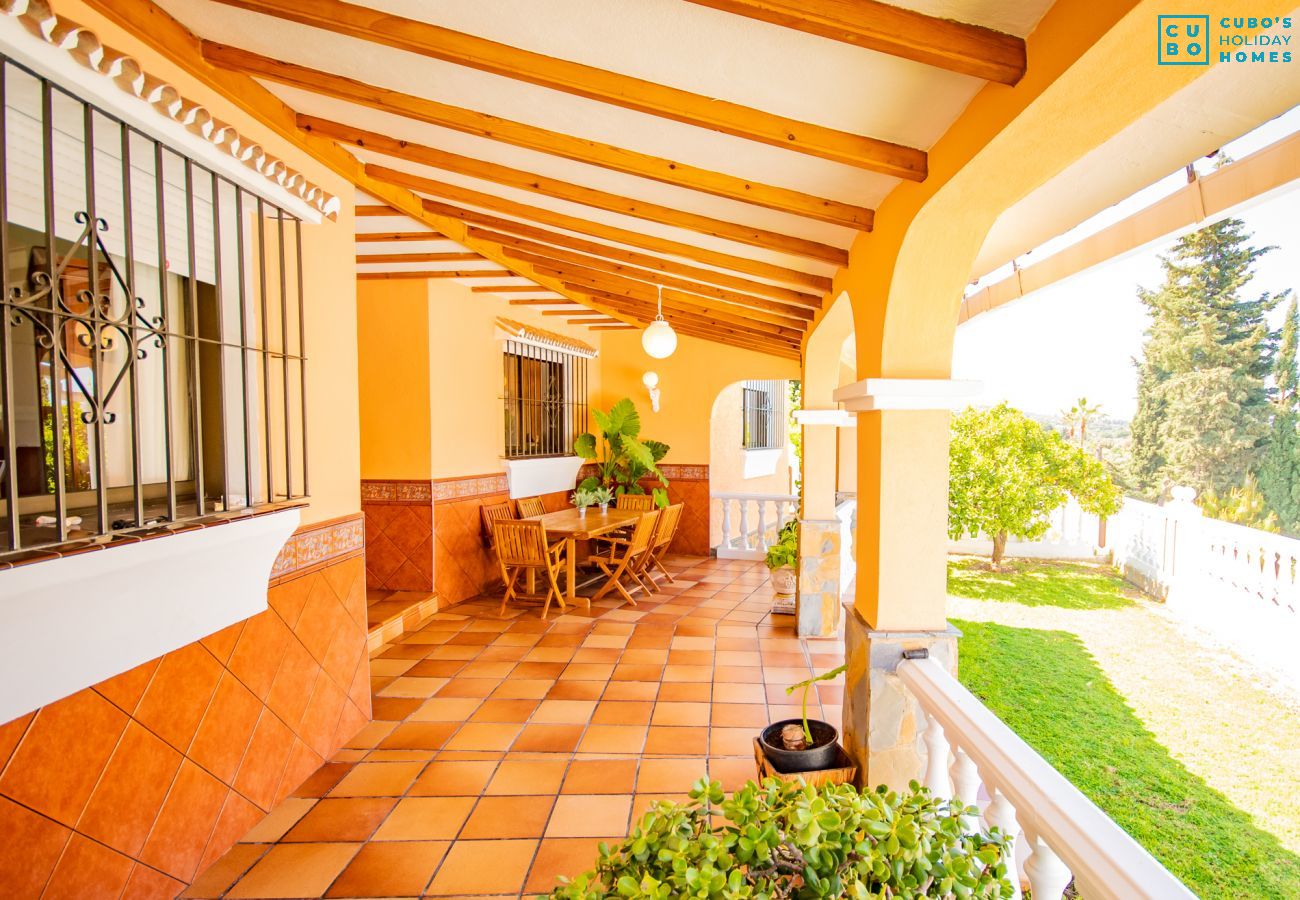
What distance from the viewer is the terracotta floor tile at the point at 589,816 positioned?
2633mm

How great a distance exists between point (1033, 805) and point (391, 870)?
2169 millimetres

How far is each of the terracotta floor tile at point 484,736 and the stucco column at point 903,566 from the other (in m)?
1.82

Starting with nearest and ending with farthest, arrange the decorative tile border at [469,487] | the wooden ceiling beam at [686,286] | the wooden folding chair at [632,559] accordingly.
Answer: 1. the wooden ceiling beam at [686,286]
2. the decorative tile border at [469,487]
3. the wooden folding chair at [632,559]

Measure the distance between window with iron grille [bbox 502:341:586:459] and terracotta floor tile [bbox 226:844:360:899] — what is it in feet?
14.7

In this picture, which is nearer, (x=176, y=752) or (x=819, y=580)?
(x=176, y=752)

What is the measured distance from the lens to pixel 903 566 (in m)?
2.49

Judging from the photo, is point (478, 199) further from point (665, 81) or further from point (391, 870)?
point (391, 870)

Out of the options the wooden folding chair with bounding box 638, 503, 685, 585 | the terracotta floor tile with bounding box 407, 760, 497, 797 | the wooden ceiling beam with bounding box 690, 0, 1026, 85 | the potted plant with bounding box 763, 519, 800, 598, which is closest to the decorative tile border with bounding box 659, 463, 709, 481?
the wooden folding chair with bounding box 638, 503, 685, 585

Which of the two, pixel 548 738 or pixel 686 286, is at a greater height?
pixel 686 286

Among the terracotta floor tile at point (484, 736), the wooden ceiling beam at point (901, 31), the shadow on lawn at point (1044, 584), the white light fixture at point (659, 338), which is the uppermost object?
the wooden ceiling beam at point (901, 31)

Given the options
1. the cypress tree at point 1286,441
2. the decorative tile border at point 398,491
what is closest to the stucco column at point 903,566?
the decorative tile border at point 398,491

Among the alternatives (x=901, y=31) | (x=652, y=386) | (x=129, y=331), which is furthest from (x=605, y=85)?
(x=652, y=386)

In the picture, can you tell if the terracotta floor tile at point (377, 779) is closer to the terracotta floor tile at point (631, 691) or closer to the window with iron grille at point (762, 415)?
the terracotta floor tile at point (631, 691)

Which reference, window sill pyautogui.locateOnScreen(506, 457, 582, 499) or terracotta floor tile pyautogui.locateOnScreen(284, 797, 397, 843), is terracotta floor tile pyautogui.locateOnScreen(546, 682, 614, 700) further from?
window sill pyautogui.locateOnScreen(506, 457, 582, 499)
